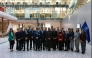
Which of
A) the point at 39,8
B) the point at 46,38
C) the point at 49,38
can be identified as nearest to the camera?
the point at 49,38

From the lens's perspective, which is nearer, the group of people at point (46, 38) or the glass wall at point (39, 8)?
the group of people at point (46, 38)

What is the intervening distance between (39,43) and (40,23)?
1270 inches

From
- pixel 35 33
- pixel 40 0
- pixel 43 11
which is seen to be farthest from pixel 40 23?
pixel 35 33

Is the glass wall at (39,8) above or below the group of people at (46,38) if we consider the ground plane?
above

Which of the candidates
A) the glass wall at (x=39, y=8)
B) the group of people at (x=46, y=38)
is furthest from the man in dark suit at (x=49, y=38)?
the glass wall at (x=39, y=8)

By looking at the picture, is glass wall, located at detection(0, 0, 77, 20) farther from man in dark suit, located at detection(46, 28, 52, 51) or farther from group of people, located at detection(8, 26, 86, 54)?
man in dark suit, located at detection(46, 28, 52, 51)

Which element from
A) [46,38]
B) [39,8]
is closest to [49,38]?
[46,38]

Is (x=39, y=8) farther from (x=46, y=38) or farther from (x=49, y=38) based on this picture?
(x=49, y=38)

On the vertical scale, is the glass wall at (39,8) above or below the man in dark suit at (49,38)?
above

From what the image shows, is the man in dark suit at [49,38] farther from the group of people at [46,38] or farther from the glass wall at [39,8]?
the glass wall at [39,8]

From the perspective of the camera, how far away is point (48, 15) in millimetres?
43531

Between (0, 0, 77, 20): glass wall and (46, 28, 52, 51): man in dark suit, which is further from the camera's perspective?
(0, 0, 77, 20): glass wall

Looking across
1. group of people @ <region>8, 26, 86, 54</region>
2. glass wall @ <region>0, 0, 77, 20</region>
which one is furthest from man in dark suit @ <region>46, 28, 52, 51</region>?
glass wall @ <region>0, 0, 77, 20</region>

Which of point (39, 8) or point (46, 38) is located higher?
point (39, 8)
